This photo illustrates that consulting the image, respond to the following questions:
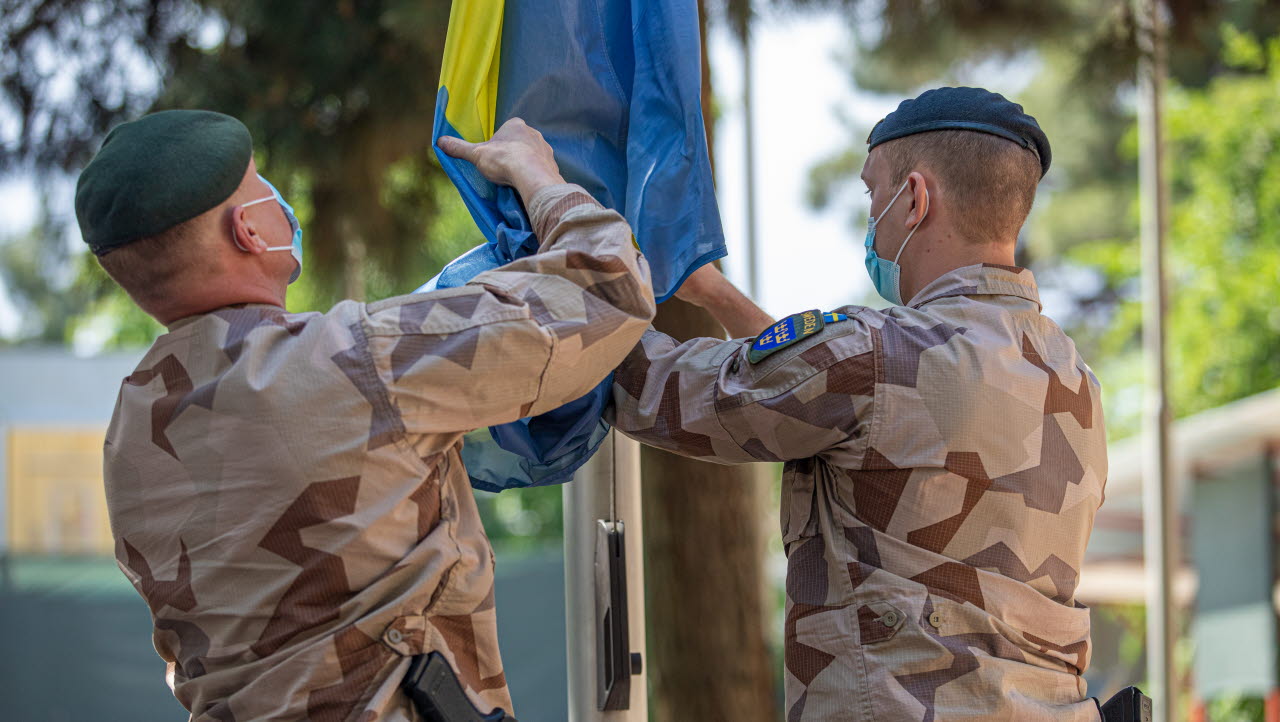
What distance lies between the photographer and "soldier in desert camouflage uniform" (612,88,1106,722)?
1886 mm

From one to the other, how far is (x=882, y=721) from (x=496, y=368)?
79 centimetres

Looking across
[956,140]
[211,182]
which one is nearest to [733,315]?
[956,140]

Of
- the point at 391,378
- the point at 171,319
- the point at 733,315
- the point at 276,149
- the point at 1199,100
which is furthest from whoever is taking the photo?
the point at 1199,100

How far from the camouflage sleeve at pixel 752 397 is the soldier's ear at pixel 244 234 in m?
0.60

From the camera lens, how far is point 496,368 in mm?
1690

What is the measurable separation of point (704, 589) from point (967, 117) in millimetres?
3056

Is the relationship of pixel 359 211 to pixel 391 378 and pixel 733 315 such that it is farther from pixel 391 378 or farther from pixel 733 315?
pixel 391 378

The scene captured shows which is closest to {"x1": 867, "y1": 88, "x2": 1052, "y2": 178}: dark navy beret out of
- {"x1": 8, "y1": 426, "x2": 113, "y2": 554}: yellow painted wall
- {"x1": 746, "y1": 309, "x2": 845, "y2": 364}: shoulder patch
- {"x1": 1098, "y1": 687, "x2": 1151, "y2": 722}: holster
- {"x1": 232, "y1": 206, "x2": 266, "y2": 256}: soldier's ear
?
{"x1": 746, "y1": 309, "x2": 845, "y2": 364}: shoulder patch

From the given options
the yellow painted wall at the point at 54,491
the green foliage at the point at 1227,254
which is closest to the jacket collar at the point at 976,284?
the green foliage at the point at 1227,254

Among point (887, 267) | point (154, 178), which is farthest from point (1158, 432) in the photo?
point (154, 178)

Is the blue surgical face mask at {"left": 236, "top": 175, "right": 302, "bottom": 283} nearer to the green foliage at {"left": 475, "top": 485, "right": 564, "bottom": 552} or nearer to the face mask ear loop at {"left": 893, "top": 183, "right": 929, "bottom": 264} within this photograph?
the face mask ear loop at {"left": 893, "top": 183, "right": 929, "bottom": 264}

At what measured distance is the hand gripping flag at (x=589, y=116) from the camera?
2188 mm

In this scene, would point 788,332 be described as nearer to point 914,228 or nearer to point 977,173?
point 914,228

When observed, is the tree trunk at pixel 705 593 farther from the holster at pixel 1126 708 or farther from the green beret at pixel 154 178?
the green beret at pixel 154 178
